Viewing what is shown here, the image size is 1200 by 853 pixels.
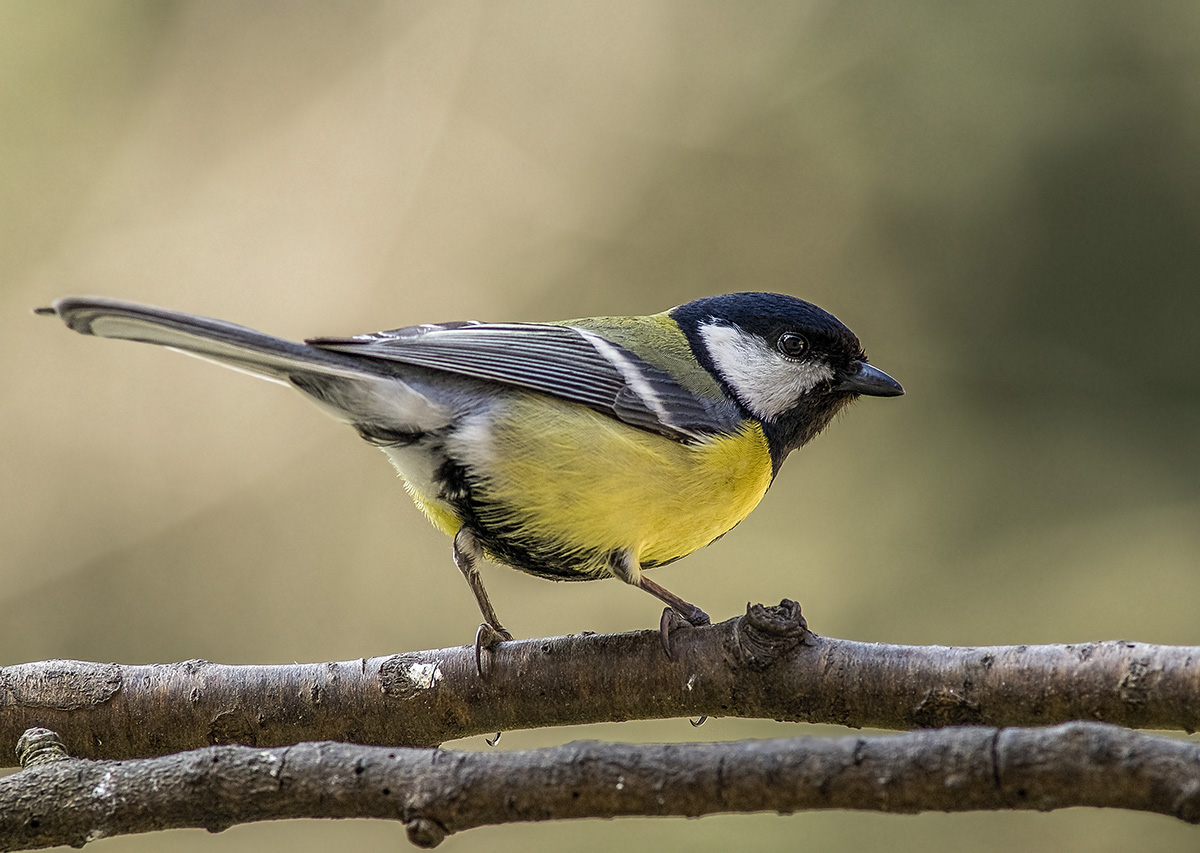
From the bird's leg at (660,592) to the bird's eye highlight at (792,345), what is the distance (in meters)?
0.70

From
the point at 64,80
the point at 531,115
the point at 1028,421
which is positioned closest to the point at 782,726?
the point at 1028,421

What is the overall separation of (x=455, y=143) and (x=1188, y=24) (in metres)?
3.03

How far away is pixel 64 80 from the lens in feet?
14.6

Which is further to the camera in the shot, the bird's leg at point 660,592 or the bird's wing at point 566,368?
the bird's wing at point 566,368

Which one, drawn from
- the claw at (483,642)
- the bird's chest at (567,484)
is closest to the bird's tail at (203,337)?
the bird's chest at (567,484)

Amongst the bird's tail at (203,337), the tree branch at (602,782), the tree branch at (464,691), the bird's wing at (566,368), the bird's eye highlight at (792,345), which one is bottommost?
the tree branch at (602,782)

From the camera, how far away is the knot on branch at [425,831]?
1.41 metres

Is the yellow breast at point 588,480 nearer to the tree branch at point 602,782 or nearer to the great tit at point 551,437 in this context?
the great tit at point 551,437

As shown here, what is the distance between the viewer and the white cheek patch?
262cm

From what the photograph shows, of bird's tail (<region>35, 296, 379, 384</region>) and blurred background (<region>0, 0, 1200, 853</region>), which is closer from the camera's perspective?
bird's tail (<region>35, 296, 379, 384</region>)

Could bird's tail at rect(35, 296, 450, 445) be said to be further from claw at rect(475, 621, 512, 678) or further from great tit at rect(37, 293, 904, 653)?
claw at rect(475, 621, 512, 678)

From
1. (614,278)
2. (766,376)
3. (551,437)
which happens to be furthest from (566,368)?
(614,278)

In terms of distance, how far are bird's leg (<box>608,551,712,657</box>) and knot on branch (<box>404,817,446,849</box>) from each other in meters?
0.71

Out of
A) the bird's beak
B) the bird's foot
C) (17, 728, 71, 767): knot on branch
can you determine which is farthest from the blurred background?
(17, 728, 71, 767): knot on branch
